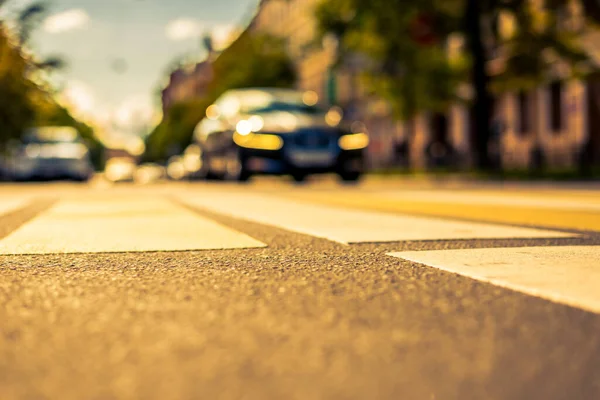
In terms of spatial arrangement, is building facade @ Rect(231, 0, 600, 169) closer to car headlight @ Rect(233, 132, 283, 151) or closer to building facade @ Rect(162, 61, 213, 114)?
car headlight @ Rect(233, 132, 283, 151)

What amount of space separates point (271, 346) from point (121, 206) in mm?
7900

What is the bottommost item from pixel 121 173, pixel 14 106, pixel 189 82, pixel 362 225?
pixel 121 173

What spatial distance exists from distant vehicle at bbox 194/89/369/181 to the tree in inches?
152

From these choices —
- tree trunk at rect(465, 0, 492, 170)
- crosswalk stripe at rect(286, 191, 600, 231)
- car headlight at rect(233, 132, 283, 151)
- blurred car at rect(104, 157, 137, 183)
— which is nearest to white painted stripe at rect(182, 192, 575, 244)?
crosswalk stripe at rect(286, 191, 600, 231)

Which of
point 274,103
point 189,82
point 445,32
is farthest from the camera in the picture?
point 189,82

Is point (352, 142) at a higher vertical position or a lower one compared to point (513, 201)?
higher

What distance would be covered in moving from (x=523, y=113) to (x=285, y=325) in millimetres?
31700

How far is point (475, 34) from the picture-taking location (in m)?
21.9

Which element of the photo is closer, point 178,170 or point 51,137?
point 51,137

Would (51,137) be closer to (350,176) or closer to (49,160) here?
(49,160)

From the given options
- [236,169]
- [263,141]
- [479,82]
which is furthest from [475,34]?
[236,169]

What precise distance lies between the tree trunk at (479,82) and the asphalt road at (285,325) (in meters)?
16.6

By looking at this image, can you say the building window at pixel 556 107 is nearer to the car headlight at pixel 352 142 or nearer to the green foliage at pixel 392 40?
the green foliage at pixel 392 40

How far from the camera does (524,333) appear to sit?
9.52 ft
